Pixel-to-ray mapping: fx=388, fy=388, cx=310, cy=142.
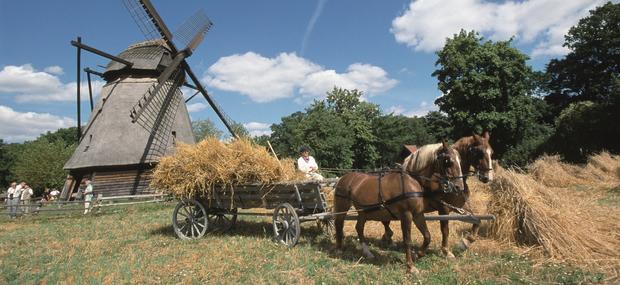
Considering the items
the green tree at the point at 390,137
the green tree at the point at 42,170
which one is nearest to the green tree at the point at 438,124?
the green tree at the point at 390,137

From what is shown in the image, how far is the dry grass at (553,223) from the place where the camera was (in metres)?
5.53

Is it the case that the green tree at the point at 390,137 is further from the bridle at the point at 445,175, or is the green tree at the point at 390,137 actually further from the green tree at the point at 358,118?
the bridle at the point at 445,175

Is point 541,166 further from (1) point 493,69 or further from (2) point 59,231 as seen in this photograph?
(2) point 59,231

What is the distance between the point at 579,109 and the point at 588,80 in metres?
10.6

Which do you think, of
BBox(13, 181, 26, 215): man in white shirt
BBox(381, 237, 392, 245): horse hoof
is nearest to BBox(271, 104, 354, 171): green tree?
BBox(13, 181, 26, 215): man in white shirt

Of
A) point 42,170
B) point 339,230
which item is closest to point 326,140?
point 339,230

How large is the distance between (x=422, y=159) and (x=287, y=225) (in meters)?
3.07

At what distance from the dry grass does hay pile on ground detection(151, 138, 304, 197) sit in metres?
4.04

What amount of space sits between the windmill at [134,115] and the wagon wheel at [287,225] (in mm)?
14768

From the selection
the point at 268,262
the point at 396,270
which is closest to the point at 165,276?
the point at 268,262

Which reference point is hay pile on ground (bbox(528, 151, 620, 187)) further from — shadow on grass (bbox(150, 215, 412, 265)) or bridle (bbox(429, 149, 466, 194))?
bridle (bbox(429, 149, 466, 194))

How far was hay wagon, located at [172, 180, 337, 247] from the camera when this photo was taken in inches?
294

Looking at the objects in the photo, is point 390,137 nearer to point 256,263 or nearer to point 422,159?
point 422,159

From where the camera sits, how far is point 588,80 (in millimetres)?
37156
